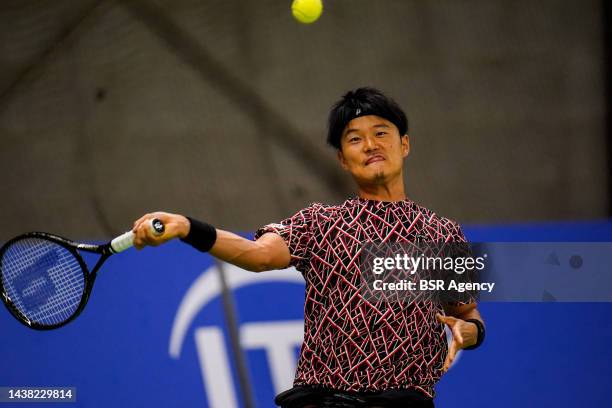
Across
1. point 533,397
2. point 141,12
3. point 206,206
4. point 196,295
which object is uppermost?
point 141,12

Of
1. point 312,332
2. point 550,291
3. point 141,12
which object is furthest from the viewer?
point 141,12

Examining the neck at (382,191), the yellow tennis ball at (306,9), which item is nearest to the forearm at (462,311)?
the neck at (382,191)

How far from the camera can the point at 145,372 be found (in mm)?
3930

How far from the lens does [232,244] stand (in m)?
2.51

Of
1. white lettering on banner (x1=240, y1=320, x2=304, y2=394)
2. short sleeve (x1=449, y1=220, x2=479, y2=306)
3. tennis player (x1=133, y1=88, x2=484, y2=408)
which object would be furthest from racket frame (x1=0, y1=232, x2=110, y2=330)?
white lettering on banner (x1=240, y1=320, x2=304, y2=394)

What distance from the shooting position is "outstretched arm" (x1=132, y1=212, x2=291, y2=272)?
2328mm

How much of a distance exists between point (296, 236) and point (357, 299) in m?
0.26

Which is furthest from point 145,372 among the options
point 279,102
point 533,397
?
point 533,397

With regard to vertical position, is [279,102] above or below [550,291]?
above

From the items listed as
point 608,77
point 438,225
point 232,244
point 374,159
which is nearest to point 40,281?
point 232,244

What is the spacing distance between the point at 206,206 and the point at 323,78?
791mm

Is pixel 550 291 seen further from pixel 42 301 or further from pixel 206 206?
pixel 42 301

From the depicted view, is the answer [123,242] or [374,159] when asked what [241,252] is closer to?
[123,242]

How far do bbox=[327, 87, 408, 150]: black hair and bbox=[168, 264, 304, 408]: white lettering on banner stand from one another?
3.74ft
